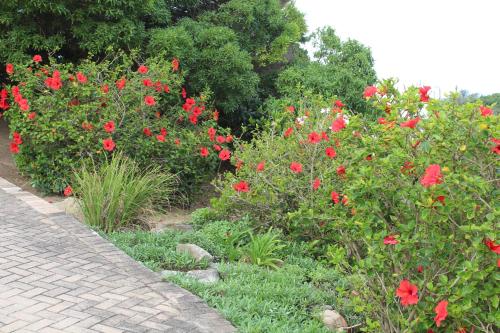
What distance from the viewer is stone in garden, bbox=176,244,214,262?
502 centimetres

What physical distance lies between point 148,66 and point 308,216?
4.48 metres

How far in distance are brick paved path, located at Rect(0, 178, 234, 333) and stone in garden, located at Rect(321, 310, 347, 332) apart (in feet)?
2.35

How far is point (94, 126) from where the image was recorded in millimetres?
7602

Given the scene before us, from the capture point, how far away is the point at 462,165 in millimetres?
3389

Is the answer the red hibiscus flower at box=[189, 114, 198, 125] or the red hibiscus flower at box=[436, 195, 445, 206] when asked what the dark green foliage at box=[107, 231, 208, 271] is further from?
the red hibiscus flower at box=[189, 114, 198, 125]

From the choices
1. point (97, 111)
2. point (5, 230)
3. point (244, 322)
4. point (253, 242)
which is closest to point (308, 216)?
point (253, 242)

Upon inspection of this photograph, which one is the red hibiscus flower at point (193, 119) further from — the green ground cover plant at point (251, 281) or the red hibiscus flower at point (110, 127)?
the green ground cover plant at point (251, 281)

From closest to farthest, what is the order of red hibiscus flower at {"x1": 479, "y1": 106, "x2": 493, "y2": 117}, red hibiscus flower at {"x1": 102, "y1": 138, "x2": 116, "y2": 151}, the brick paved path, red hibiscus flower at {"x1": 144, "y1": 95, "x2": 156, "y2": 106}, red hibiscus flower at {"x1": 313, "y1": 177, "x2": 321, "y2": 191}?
1. red hibiscus flower at {"x1": 479, "y1": 106, "x2": 493, "y2": 117}
2. the brick paved path
3. red hibiscus flower at {"x1": 313, "y1": 177, "x2": 321, "y2": 191}
4. red hibiscus flower at {"x1": 102, "y1": 138, "x2": 116, "y2": 151}
5. red hibiscus flower at {"x1": 144, "y1": 95, "x2": 156, "y2": 106}

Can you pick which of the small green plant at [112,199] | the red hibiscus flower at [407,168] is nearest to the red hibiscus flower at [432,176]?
the red hibiscus flower at [407,168]

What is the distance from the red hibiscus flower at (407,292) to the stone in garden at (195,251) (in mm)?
2112

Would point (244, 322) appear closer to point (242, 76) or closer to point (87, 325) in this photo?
point (87, 325)

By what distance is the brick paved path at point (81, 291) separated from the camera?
362cm

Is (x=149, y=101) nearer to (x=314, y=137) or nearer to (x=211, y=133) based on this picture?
(x=211, y=133)

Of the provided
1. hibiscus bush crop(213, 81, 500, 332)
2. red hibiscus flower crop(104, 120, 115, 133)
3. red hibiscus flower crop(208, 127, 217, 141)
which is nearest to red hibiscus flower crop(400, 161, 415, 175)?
hibiscus bush crop(213, 81, 500, 332)
